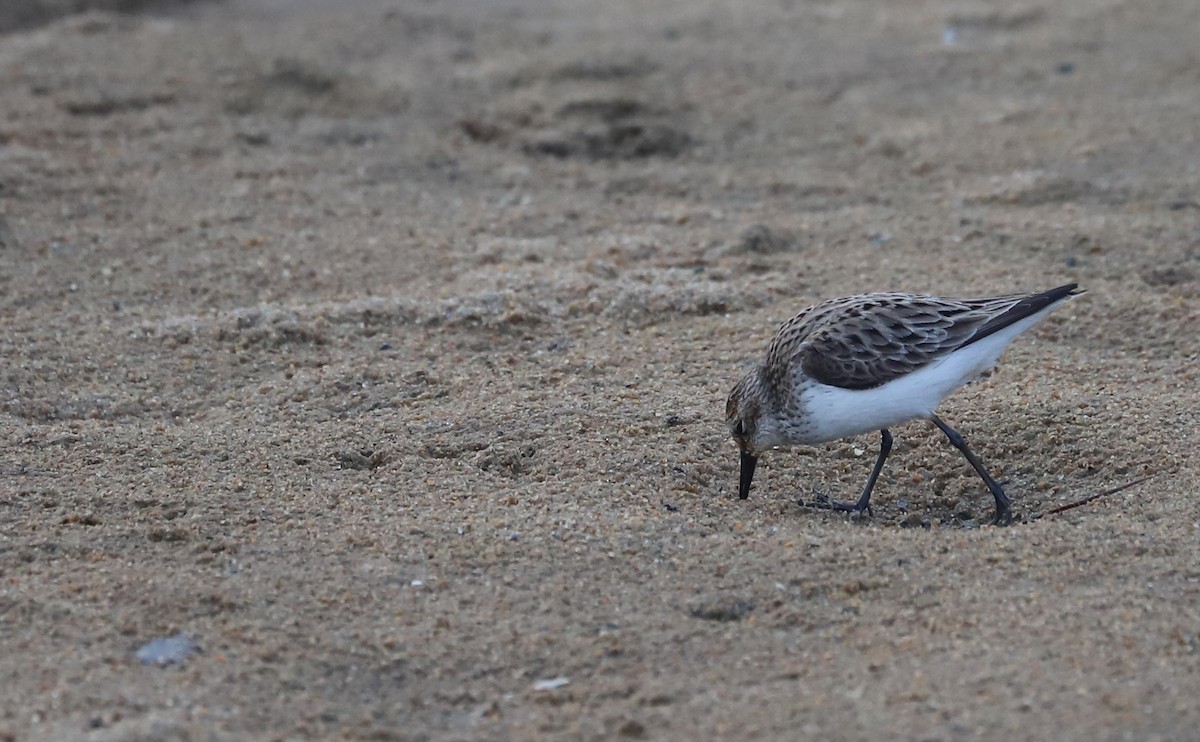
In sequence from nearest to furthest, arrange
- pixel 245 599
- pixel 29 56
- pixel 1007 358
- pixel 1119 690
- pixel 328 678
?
pixel 1119 690
pixel 328 678
pixel 245 599
pixel 1007 358
pixel 29 56

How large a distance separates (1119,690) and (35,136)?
23.8ft

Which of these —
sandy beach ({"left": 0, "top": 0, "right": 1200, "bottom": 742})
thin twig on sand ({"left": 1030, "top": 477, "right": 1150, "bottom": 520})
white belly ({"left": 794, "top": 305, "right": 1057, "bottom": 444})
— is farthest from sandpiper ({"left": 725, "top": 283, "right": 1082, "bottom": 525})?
sandy beach ({"left": 0, "top": 0, "right": 1200, "bottom": 742})

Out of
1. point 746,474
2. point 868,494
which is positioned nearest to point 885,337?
point 868,494

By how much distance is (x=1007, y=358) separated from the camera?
573cm

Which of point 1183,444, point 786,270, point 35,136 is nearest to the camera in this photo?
point 1183,444

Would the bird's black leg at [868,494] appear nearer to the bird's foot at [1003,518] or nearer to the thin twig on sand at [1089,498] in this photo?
the bird's foot at [1003,518]

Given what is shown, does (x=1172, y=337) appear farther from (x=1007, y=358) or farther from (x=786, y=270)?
(x=786, y=270)

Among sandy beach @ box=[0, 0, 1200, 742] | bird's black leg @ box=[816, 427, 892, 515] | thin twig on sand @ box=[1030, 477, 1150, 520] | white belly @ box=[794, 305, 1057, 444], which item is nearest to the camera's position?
sandy beach @ box=[0, 0, 1200, 742]

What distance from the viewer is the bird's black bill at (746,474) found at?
4.75 meters

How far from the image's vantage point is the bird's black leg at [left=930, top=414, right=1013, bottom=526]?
455 centimetres

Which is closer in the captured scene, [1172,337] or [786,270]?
[1172,337]

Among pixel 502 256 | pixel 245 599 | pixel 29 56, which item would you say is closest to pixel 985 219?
pixel 502 256

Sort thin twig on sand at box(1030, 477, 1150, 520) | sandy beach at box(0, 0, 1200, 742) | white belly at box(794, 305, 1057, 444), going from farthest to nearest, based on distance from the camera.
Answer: white belly at box(794, 305, 1057, 444) < thin twig on sand at box(1030, 477, 1150, 520) < sandy beach at box(0, 0, 1200, 742)

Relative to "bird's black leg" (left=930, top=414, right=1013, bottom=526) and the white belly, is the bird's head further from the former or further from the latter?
"bird's black leg" (left=930, top=414, right=1013, bottom=526)
